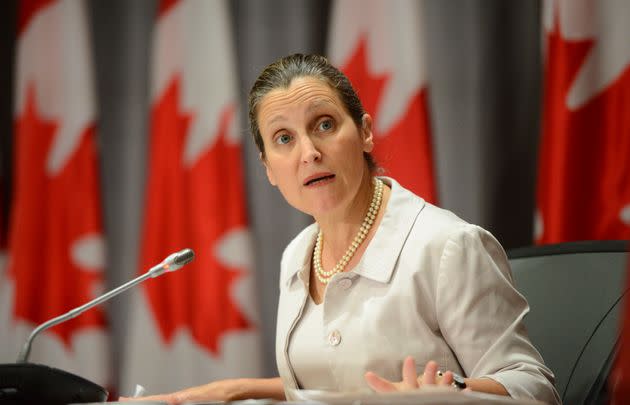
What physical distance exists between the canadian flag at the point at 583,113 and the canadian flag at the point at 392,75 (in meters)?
0.43

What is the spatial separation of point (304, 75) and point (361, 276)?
1.55 ft

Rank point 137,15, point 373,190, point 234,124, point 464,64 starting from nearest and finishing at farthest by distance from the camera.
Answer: point 373,190
point 464,64
point 234,124
point 137,15

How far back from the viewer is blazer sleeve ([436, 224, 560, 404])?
1.36 metres

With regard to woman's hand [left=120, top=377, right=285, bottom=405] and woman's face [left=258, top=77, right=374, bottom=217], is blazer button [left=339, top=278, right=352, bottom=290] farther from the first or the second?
woman's hand [left=120, top=377, right=285, bottom=405]

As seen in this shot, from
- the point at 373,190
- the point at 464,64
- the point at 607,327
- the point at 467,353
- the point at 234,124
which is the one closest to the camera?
the point at 467,353

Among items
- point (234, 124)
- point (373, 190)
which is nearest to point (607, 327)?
point (373, 190)

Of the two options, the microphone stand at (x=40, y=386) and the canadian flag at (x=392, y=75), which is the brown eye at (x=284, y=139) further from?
the canadian flag at (x=392, y=75)

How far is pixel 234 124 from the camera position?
2.92 metres

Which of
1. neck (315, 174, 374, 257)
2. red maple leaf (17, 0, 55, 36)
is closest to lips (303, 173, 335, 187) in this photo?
neck (315, 174, 374, 257)

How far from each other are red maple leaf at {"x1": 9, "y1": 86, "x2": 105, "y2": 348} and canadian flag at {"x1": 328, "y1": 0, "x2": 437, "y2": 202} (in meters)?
1.13

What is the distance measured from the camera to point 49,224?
3.06m

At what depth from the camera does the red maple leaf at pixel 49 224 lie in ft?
9.90

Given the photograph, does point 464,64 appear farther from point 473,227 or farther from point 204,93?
point 473,227

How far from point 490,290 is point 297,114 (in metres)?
0.56
